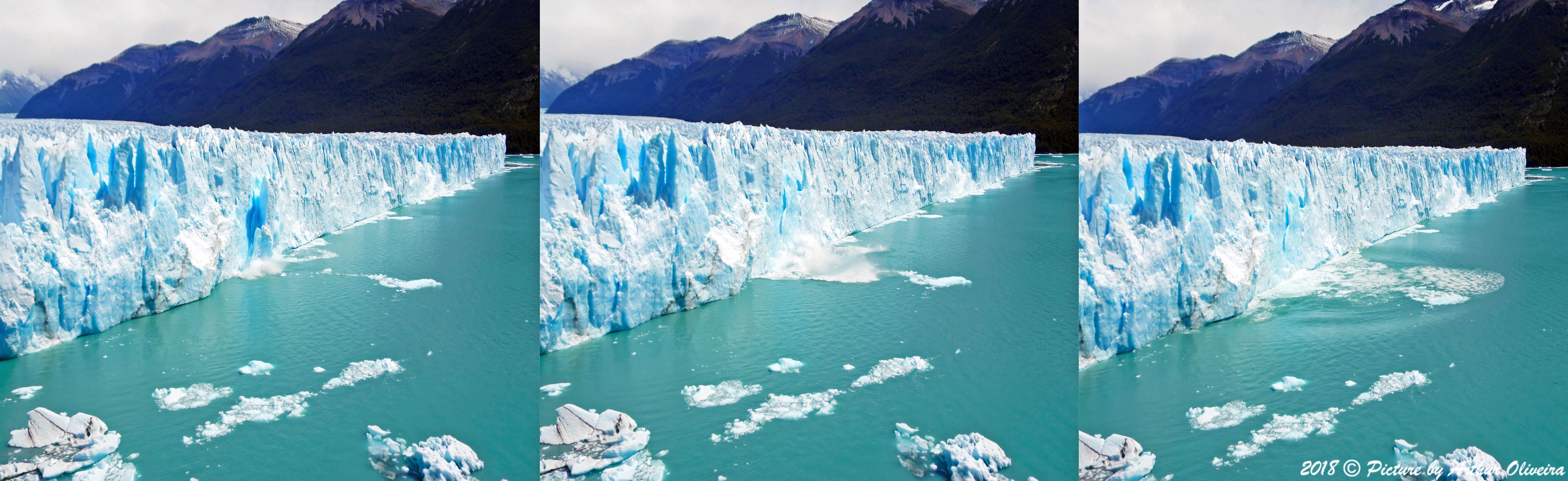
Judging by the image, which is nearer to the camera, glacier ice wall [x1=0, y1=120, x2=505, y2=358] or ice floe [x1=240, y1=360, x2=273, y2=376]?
ice floe [x1=240, y1=360, x2=273, y2=376]

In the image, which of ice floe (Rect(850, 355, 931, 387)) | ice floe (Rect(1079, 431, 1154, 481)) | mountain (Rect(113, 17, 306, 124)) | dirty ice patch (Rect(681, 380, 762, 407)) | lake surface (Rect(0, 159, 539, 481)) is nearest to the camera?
ice floe (Rect(1079, 431, 1154, 481))

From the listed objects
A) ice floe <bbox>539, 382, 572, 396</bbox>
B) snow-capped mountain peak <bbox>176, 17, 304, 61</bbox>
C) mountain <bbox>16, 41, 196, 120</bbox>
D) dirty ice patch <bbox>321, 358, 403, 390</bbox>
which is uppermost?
snow-capped mountain peak <bbox>176, 17, 304, 61</bbox>

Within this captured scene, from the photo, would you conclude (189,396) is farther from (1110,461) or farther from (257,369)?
(1110,461)

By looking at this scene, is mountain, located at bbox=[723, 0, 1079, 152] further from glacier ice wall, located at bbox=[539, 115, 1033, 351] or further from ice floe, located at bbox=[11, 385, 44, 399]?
ice floe, located at bbox=[11, 385, 44, 399]

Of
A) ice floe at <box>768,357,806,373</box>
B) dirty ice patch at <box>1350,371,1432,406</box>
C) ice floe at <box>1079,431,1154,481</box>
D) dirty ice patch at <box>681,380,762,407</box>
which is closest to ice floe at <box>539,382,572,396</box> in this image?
dirty ice patch at <box>681,380,762,407</box>

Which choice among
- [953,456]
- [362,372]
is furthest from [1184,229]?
[362,372]

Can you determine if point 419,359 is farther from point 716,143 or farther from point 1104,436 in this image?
point 1104,436

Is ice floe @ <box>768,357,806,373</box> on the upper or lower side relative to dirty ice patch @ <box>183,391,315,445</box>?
upper
